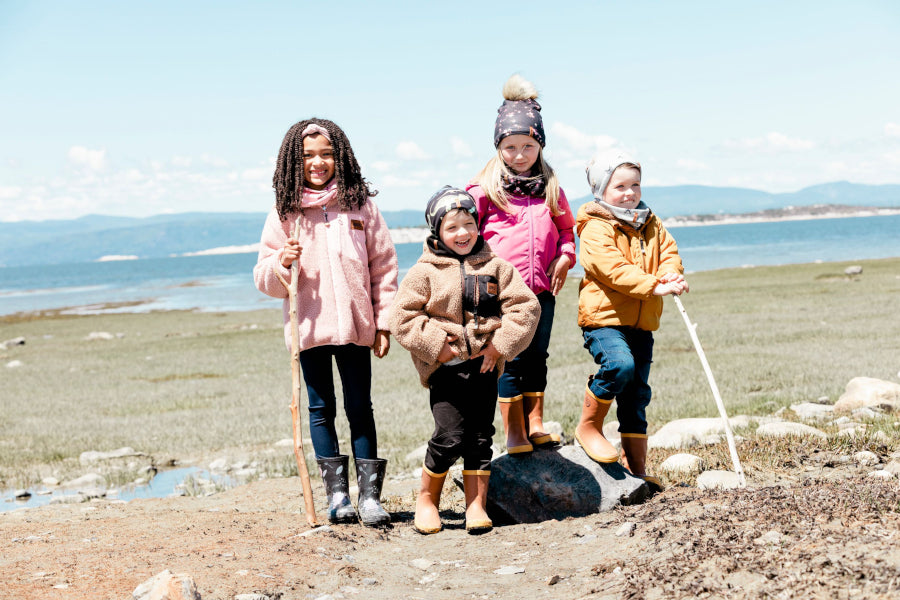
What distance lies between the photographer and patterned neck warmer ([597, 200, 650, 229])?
512 centimetres

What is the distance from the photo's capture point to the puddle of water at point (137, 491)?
812 centimetres

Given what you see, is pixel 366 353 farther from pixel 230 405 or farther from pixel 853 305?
pixel 853 305

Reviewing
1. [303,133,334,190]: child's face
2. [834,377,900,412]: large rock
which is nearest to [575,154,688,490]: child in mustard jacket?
[303,133,334,190]: child's face

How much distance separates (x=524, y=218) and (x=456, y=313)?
88 centimetres

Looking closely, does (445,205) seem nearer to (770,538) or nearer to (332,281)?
(332,281)

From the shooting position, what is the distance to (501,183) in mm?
5234

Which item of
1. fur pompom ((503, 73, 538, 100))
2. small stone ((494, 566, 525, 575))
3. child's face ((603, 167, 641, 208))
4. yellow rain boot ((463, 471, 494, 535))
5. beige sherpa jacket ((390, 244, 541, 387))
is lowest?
small stone ((494, 566, 525, 575))

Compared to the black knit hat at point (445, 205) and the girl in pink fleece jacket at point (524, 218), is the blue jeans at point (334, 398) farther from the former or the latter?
the black knit hat at point (445, 205)

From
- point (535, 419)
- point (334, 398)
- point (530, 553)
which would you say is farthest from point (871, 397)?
point (334, 398)

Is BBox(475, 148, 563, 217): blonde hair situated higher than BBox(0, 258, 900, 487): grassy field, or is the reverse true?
BBox(475, 148, 563, 217): blonde hair

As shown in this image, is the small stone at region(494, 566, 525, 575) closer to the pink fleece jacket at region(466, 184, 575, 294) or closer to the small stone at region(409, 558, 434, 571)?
the small stone at region(409, 558, 434, 571)

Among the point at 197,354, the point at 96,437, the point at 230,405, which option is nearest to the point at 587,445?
the point at 96,437

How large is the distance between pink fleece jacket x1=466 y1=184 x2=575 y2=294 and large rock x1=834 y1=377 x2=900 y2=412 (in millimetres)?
4987

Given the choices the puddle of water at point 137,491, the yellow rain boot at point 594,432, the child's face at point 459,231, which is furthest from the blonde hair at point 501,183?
the puddle of water at point 137,491
